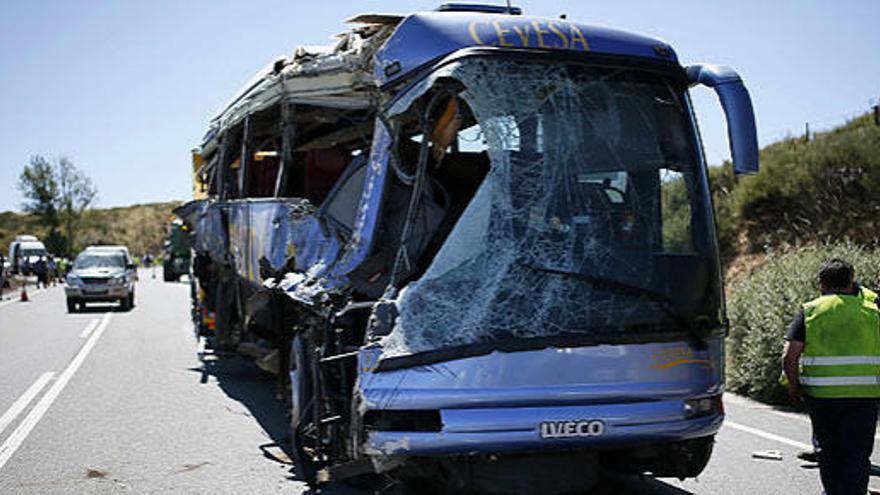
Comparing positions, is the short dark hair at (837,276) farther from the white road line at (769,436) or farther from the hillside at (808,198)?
the hillside at (808,198)

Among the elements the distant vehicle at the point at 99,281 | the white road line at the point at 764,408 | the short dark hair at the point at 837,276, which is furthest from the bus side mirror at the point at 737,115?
the distant vehicle at the point at 99,281

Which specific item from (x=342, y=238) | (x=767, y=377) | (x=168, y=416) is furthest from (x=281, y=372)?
(x=767, y=377)

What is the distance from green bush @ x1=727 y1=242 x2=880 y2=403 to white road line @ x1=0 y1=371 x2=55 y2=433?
26.1 feet

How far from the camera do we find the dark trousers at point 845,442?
5531mm

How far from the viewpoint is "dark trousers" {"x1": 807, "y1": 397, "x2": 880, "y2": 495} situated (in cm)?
553

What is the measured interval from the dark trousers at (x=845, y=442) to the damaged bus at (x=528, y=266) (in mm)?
846

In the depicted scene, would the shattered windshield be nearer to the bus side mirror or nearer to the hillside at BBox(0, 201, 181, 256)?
the bus side mirror

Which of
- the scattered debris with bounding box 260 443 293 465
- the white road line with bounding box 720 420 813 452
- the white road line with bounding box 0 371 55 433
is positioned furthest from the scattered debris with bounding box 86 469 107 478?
the white road line with bounding box 720 420 813 452

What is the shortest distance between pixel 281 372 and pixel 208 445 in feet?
3.07

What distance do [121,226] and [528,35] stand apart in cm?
13824

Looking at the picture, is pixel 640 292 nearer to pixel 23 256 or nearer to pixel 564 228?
pixel 564 228

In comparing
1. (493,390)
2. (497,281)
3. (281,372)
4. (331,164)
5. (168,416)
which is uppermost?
(331,164)

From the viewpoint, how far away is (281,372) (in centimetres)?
873

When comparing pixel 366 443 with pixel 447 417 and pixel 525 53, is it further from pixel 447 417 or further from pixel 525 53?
pixel 525 53
